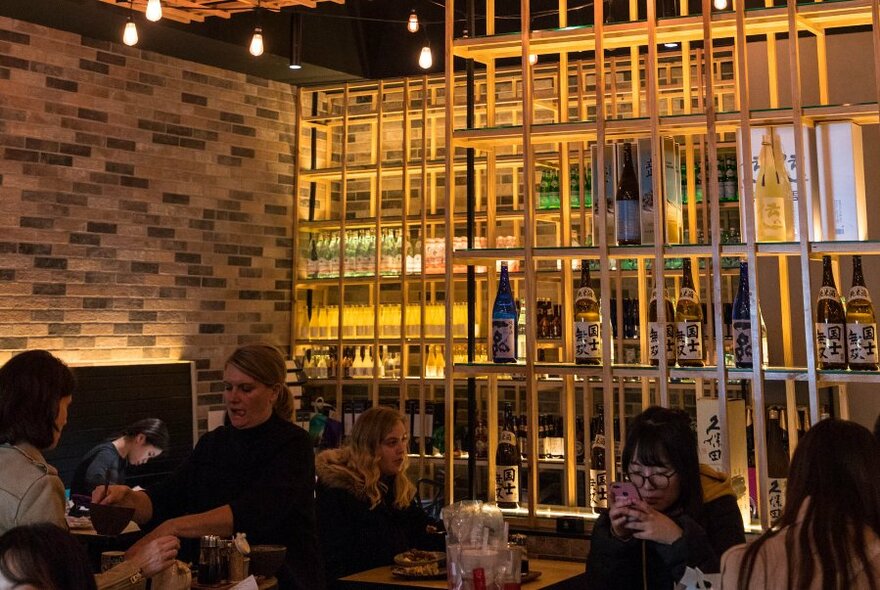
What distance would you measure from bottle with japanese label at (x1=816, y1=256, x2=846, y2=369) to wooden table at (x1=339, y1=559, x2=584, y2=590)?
3.74 feet

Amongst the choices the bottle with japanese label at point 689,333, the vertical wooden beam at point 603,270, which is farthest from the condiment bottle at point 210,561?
the bottle with japanese label at point 689,333

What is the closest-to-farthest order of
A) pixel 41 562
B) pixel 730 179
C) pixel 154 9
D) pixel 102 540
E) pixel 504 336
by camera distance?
pixel 41 562 < pixel 504 336 < pixel 154 9 < pixel 102 540 < pixel 730 179

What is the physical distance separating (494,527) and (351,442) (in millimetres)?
1122

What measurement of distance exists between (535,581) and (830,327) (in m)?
1.33

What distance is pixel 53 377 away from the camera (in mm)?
2637

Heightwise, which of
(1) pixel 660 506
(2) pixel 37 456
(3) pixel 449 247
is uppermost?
(3) pixel 449 247

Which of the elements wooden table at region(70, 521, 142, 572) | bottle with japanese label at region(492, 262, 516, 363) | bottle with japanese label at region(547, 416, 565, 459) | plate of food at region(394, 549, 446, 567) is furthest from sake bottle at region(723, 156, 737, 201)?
wooden table at region(70, 521, 142, 572)

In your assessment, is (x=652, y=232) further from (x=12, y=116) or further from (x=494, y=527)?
(x=12, y=116)

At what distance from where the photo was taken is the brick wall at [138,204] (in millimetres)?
6039

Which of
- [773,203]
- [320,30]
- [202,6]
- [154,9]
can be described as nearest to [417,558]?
[773,203]

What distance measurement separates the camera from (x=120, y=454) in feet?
20.0

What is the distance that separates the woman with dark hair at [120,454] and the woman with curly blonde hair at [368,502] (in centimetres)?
241

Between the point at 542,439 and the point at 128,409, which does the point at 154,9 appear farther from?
the point at 542,439

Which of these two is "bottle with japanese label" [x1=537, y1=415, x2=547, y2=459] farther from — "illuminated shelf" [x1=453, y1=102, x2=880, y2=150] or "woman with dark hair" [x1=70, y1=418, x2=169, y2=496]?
"illuminated shelf" [x1=453, y1=102, x2=880, y2=150]
